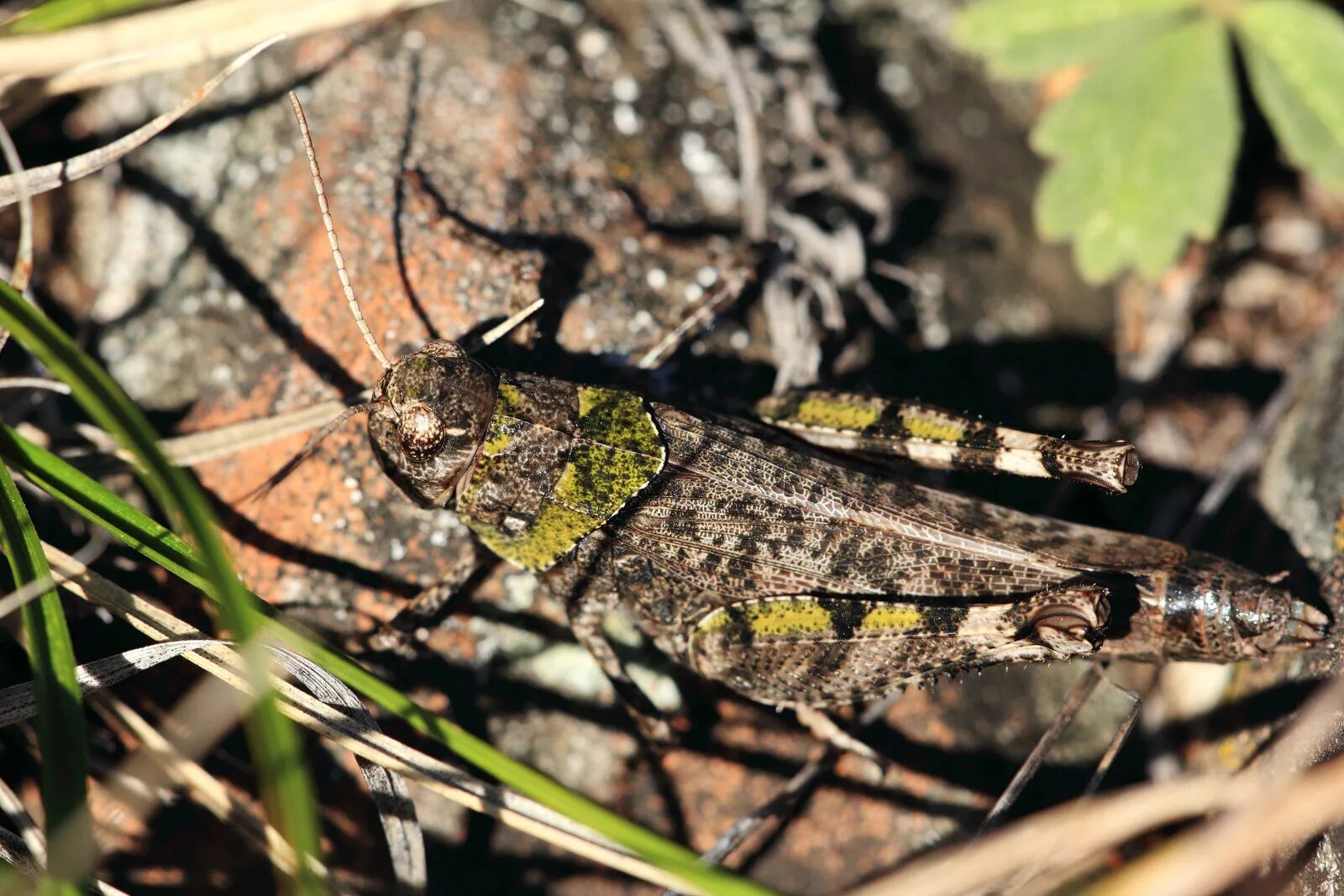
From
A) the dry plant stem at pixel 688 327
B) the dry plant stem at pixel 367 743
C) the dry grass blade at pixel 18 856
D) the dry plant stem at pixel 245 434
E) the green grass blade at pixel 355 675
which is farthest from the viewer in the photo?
the dry plant stem at pixel 688 327

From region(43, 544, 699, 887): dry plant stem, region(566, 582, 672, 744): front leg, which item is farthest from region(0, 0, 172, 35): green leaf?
region(566, 582, 672, 744): front leg

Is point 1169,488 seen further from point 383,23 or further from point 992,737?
point 383,23

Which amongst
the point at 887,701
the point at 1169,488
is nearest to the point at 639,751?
the point at 887,701

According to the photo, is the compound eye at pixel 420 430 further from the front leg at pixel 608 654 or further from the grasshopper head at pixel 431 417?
the front leg at pixel 608 654

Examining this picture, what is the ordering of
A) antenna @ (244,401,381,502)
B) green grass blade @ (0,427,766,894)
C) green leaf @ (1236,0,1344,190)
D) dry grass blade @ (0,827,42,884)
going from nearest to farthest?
green grass blade @ (0,427,766,894)
dry grass blade @ (0,827,42,884)
antenna @ (244,401,381,502)
green leaf @ (1236,0,1344,190)

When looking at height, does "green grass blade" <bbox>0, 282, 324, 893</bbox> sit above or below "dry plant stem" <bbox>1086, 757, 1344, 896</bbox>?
above

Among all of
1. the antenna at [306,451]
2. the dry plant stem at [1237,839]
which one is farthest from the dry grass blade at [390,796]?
the dry plant stem at [1237,839]

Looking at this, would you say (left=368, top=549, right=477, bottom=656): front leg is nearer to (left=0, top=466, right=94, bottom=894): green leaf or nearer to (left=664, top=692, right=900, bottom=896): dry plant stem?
(left=0, top=466, right=94, bottom=894): green leaf
